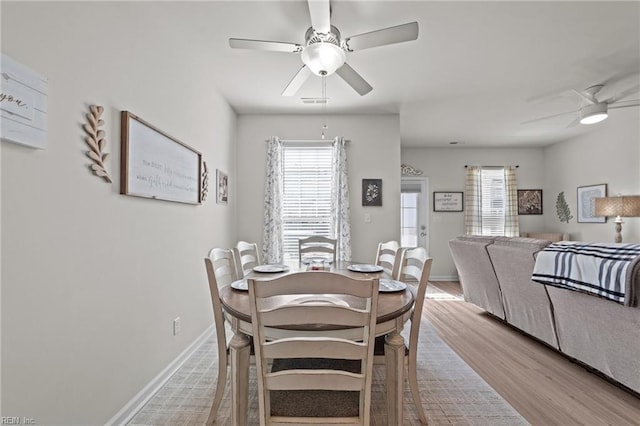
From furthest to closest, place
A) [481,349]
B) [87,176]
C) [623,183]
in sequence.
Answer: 1. [623,183]
2. [481,349]
3. [87,176]

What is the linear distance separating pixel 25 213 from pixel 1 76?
1.59 feet

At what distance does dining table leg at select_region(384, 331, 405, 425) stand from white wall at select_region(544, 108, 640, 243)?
4951 mm

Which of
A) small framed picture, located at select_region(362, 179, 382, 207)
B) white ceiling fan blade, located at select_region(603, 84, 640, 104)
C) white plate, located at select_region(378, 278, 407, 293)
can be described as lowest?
white plate, located at select_region(378, 278, 407, 293)

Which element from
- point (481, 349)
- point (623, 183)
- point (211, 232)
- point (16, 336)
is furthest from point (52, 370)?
point (623, 183)

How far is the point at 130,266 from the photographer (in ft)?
6.00

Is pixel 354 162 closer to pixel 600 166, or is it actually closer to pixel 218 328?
pixel 218 328

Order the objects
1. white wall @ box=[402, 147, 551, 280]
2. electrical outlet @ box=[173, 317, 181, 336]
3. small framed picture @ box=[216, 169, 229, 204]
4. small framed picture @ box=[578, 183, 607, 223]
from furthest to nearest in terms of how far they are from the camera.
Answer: white wall @ box=[402, 147, 551, 280] → small framed picture @ box=[578, 183, 607, 223] → small framed picture @ box=[216, 169, 229, 204] → electrical outlet @ box=[173, 317, 181, 336]

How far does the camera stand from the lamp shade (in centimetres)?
403

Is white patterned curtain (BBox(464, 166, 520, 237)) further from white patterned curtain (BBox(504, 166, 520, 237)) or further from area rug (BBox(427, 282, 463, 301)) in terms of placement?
area rug (BBox(427, 282, 463, 301))

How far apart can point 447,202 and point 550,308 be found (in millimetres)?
3913

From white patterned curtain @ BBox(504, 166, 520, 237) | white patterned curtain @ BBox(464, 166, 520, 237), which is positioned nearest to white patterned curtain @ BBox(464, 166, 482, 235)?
white patterned curtain @ BBox(464, 166, 520, 237)

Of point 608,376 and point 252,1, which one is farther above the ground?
point 252,1

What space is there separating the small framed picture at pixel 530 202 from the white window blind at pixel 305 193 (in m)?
4.42

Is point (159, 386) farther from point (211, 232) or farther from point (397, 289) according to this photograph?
point (397, 289)
